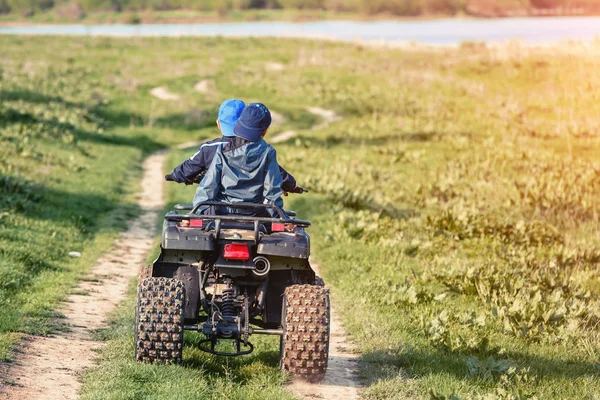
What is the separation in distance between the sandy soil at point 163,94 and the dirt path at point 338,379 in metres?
32.9

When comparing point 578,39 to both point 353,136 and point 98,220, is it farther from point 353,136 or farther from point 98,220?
point 98,220

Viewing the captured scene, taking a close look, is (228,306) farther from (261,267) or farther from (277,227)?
(277,227)

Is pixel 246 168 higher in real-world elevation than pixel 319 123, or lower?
lower

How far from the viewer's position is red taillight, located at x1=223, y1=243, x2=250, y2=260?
24.2 feet

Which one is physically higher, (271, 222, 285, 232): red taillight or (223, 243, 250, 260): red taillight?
(271, 222, 285, 232): red taillight

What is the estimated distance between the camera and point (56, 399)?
7051 mm

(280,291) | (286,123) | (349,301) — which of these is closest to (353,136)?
(286,123)

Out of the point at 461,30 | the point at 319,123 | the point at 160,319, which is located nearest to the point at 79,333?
the point at 160,319

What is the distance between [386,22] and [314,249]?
112 meters

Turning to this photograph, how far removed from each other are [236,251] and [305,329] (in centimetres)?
82

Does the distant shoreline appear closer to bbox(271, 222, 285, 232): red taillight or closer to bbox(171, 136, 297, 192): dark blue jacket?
bbox(171, 136, 297, 192): dark blue jacket

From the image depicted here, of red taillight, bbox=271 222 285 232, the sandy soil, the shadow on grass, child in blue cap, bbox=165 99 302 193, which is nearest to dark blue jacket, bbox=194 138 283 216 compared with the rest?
child in blue cap, bbox=165 99 302 193

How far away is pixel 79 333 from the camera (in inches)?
365

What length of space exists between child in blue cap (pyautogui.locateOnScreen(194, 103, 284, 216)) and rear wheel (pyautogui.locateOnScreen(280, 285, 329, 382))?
2.91 feet
